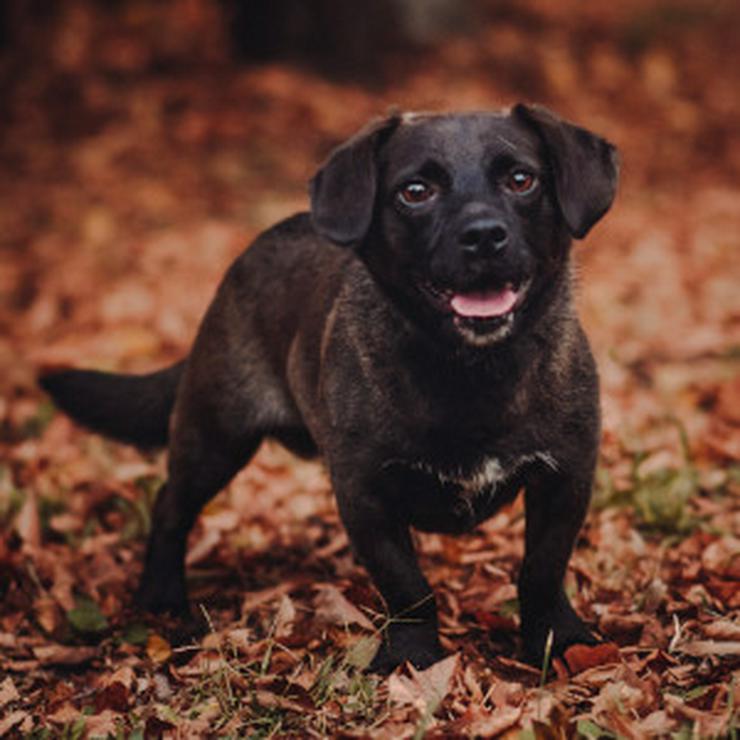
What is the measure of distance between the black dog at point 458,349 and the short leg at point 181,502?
958 millimetres

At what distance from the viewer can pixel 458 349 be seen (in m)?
3.76

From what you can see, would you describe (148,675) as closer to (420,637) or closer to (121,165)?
(420,637)

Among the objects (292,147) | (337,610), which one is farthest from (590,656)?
(292,147)

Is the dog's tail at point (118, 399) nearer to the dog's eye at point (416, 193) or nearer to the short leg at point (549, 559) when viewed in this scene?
the dog's eye at point (416, 193)

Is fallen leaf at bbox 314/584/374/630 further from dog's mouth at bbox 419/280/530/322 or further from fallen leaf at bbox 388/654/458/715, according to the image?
dog's mouth at bbox 419/280/530/322

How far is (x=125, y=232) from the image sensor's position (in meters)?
10.1

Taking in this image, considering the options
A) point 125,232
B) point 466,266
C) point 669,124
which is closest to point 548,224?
point 466,266

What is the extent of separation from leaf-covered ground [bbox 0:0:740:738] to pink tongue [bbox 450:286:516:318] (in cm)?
110

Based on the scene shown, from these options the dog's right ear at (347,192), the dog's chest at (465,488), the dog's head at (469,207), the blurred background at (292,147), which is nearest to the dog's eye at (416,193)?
the dog's head at (469,207)

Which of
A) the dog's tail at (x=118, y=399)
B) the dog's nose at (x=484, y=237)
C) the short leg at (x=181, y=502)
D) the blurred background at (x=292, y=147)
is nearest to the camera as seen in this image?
the dog's nose at (x=484, y=237)

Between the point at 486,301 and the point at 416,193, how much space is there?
44cm

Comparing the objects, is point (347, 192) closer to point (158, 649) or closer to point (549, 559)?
point (549, 559)

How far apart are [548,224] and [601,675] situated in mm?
1432

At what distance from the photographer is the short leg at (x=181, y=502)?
492 centimetres
